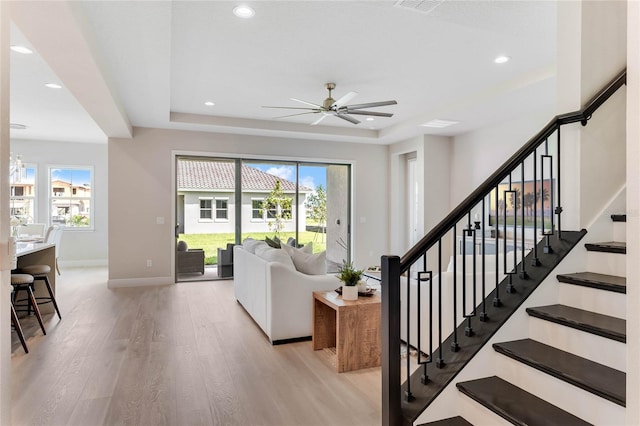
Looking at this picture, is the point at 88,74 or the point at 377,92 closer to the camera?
the point at 88,74

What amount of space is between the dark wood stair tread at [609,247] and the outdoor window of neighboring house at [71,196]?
30.9 feet

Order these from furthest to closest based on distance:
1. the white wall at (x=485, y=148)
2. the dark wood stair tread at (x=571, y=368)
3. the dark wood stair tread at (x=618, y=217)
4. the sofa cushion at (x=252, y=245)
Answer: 1. the white wall at (x=485, y=148)
2. the sofa cushion at (x=252, y=245)
3. the dark wood stair tread at (x=618, y=217)
4. the dark wood stair tread at (x=571, y=368)

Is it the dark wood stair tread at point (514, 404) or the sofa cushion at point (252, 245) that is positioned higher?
the sofa cushion at point (252, 245)

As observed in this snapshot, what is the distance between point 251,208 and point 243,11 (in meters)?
4.67

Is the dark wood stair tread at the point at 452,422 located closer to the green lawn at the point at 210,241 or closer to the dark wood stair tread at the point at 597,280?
the dark wood stair tread at the point at 597,280

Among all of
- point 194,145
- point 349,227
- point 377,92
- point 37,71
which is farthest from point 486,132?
point 37,71

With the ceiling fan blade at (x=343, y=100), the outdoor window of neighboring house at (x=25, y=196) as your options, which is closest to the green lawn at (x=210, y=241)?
the ceiling fan blade at (x=343, y=100)

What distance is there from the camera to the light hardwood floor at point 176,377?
7.98ft

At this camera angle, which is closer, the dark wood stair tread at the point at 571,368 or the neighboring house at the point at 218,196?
the dark wood stair tread at the point at 571,368

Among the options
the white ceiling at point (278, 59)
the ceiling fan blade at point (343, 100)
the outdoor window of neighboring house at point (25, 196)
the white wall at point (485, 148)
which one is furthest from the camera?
the outdoor window of neighboring house at point (25, 196)

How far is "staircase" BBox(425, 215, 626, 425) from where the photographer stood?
1641 millimetres

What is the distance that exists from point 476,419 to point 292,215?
604cm

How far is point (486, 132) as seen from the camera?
654cm

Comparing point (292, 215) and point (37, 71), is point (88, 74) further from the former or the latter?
point (292, 215)
